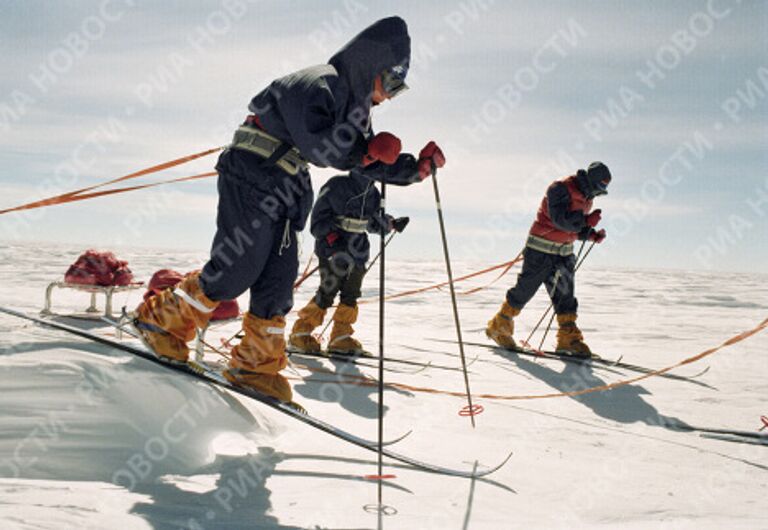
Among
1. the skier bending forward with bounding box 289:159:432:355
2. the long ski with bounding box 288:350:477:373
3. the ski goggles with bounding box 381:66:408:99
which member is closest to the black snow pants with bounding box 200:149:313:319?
the ski goggles with bounding box 381:66:408:99

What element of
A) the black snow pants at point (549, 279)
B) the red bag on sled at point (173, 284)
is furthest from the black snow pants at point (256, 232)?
the black snow pants at point (549, 279)

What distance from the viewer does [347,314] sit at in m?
5.47

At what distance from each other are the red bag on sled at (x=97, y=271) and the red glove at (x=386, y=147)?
4.75 meters

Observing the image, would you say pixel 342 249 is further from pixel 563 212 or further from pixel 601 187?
pixel 601 187

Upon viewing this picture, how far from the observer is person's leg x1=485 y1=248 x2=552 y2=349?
621 centimetres

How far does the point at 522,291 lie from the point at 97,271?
4.38m

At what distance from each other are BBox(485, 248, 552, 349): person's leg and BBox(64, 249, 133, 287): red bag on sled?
395cm

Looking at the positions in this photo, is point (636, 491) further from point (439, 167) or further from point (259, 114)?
point (259, 114)

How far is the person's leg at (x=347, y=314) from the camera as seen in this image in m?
5.38

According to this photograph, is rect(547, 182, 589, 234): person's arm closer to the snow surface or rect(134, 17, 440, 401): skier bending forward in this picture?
the snow surface

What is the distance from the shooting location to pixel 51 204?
3.87 metres

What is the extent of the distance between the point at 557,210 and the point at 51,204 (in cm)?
433

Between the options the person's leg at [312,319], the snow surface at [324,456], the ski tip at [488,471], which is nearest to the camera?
the snow surface at [324,456]

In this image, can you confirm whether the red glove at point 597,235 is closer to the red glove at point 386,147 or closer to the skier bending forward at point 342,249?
the skier bending forward at point 342,249
